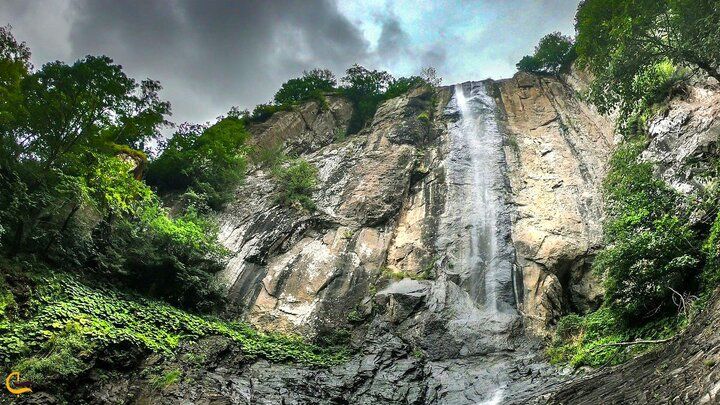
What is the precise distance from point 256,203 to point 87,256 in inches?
312

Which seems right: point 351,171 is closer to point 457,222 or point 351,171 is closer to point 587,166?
point 457,222

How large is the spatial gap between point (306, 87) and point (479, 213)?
17.7 metres

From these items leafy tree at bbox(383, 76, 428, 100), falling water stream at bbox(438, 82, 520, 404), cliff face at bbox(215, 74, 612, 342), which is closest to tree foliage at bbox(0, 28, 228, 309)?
cliff face at bbox(215, 74, 612, 342)

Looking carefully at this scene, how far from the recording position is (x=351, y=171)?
A: 20.9m

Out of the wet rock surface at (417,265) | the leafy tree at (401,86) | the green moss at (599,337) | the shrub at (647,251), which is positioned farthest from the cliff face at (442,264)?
the leafy tree at (401,86)

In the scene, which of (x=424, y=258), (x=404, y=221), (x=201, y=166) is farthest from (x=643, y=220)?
(x=201, y=166)

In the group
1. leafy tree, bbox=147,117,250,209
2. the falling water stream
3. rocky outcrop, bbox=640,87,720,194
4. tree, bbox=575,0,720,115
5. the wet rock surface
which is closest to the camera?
tree, bbox=575,0,720,115

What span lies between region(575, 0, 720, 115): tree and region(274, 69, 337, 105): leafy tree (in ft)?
62.9

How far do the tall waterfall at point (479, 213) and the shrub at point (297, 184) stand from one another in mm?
6119

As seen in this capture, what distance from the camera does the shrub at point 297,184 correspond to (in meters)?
18.8

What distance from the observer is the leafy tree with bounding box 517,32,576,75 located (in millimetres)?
27172

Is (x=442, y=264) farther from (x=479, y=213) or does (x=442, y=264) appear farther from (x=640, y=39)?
(x=640, y=39)

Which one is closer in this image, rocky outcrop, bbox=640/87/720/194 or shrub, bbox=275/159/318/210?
rocky outcrop, bbox=640/87/720/194

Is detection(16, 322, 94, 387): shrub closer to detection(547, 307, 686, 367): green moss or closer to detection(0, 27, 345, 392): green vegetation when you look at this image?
detection(0, 27, 345, 392): green vegetation
